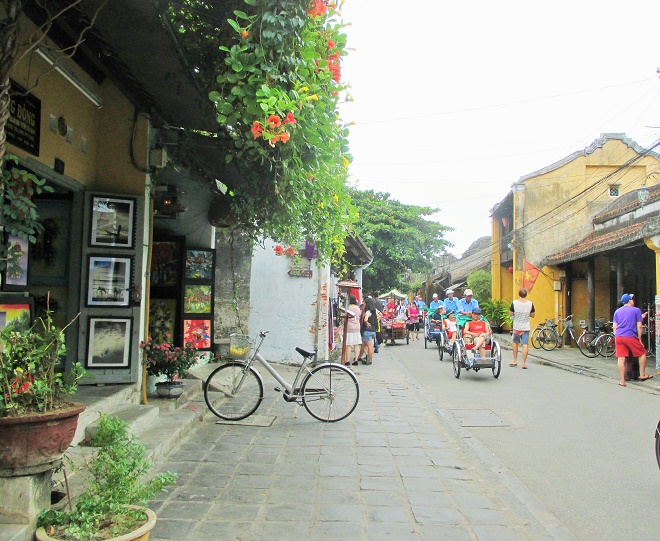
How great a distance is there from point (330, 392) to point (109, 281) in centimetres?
285

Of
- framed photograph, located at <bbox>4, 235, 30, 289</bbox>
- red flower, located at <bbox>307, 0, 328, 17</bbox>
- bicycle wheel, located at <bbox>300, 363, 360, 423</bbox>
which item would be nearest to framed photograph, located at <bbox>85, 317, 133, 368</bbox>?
framed photograph, located at <bbox>4, 235, 30, 289</bbox>

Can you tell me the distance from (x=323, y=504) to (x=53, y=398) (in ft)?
6.67

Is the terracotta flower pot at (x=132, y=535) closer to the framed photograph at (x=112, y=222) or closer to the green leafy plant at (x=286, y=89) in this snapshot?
the green leafy plant at (x=286, y=89)

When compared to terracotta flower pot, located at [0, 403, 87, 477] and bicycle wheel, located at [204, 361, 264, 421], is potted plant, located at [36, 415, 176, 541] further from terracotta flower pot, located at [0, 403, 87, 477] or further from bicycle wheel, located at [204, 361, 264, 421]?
bicycle wheel, located at [204, 361, 264, 421]

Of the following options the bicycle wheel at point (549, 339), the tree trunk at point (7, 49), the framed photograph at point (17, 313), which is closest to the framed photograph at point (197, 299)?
the framed photograph at point (17, 313)

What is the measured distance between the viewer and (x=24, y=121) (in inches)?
184

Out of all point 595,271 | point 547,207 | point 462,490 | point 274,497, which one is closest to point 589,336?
point 595,271

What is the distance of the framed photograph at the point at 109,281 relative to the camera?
237 inches

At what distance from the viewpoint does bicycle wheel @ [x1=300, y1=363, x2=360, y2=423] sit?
268 inches

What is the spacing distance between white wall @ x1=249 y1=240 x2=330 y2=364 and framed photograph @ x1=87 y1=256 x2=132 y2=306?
5.96m

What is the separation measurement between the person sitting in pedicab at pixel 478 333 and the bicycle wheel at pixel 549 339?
8.23m

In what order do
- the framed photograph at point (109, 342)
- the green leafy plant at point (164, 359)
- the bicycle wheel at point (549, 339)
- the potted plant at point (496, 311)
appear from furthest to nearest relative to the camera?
1. the potted plant at point (496, 311)
2. the bicycle wheel at point (549, 339)
3. the green leafy plant at point (164, 359)
4. the framed photograph at point (109, 342)

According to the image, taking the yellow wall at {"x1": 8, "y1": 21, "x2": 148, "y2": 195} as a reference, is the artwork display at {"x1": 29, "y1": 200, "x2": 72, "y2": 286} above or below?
Result: below

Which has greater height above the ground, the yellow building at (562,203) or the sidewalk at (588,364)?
the yellow building at (562,203)
